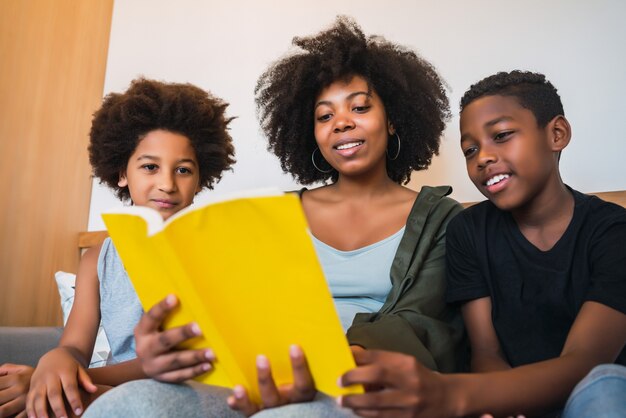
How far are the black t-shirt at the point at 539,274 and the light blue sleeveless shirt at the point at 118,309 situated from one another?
59 cm

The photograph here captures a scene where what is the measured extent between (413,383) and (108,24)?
207cm

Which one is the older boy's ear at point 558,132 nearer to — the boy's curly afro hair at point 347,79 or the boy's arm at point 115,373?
the boy's curly afro hair at point 347,79

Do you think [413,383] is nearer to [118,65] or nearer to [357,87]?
[357,87]

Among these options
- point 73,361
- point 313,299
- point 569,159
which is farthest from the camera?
point 569,159

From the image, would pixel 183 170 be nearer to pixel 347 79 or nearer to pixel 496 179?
pixel 347 79

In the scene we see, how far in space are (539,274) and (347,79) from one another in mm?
597

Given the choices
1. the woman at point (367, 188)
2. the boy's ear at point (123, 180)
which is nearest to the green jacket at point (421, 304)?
the woman at point (367, 188)

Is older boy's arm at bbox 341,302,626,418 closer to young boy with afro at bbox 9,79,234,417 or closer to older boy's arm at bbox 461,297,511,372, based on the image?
older boy's arm at bbox 461,297,511,372

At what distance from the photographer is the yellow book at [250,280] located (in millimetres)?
568

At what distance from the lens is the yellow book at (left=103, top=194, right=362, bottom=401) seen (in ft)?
1.86

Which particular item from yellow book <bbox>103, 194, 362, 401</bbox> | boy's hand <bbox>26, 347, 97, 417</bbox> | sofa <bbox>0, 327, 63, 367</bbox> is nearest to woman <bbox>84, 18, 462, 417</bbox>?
yellow book <bbox>103, 194, 362, 401</bbox>

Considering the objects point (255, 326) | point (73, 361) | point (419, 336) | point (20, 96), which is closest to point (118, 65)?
point (20, 96)

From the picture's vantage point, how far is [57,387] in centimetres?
88

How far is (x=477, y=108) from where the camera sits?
42.9 inches
